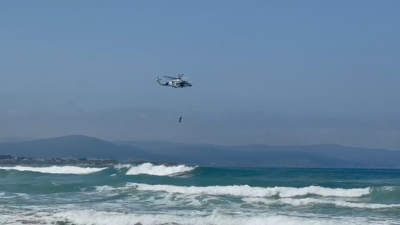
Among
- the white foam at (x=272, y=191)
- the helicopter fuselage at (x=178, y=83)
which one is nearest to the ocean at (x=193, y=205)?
the white foam at (x=272, y=191)

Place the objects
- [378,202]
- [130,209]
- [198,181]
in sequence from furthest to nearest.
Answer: [198,181]
[378,202]
[130,209]

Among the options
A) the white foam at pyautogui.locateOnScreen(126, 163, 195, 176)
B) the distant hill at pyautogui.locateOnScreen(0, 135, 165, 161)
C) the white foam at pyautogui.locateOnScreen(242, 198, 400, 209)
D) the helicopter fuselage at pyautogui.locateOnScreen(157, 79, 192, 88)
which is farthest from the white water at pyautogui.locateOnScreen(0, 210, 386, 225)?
the distant hill at pyautogui.locateOnScreen(0, 135, 165, 161)

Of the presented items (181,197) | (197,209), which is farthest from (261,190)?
(197,209)

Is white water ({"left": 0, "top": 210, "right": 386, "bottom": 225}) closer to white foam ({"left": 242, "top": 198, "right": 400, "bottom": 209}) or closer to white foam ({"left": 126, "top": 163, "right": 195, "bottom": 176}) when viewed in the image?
white foam ({"left": 242, "top": 198, "right": 400, "bottom": 209})

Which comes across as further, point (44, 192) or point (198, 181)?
point (198, 181)

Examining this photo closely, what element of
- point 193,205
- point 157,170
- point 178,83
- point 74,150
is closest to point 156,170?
point 157,170

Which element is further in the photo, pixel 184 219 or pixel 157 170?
pixel 157 170

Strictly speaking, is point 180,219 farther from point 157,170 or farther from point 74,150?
point 74,150

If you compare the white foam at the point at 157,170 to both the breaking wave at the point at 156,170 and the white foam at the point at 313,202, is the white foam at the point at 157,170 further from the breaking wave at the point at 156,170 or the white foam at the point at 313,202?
the white foam at the point at 313,202

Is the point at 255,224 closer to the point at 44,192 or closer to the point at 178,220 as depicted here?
the point at 178,220
